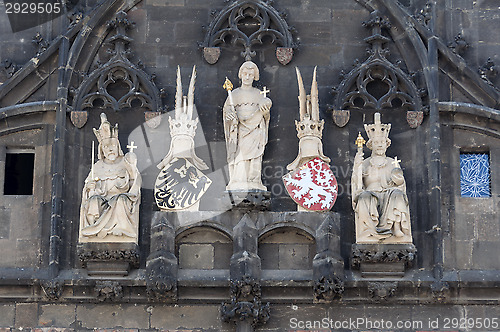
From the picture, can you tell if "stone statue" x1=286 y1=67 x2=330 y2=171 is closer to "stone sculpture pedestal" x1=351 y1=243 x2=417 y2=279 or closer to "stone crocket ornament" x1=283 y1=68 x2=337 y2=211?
"stone crocket ornament" x1=283 y1=68 x2=337 y2=211

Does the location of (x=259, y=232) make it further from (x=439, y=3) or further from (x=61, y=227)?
(x=439, y=3)

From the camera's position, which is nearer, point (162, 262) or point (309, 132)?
point (162, 262)

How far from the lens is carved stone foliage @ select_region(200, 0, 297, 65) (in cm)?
2358

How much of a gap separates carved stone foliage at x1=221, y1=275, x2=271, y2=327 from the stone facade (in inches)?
0.8

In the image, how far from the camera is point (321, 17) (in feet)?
78.3

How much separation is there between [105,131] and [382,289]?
446cm

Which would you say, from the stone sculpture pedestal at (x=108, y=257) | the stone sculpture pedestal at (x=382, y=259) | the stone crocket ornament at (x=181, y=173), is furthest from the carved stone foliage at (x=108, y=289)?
the stone sculpture pedestal at (x=382, y=259)

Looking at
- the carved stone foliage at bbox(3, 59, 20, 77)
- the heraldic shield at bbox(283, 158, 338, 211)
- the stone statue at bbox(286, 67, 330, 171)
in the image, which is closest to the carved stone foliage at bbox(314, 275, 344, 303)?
the heraldic shield at bbox(283, 158, 338, 211)

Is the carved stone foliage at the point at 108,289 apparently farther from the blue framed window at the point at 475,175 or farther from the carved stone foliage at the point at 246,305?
the blue framed window at the point at 475,175

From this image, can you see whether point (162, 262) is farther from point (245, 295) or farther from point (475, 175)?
point (475, 175)

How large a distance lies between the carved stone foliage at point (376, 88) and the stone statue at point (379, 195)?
0.54 metres

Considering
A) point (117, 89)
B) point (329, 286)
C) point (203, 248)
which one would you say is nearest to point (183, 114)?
point (117, 89)

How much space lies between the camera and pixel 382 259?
2194cm

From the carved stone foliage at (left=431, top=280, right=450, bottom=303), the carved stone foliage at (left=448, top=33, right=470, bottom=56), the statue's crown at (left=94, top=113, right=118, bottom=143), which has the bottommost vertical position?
the carved stone foliage at (left=431, top=280, right=450, bottom=303)
